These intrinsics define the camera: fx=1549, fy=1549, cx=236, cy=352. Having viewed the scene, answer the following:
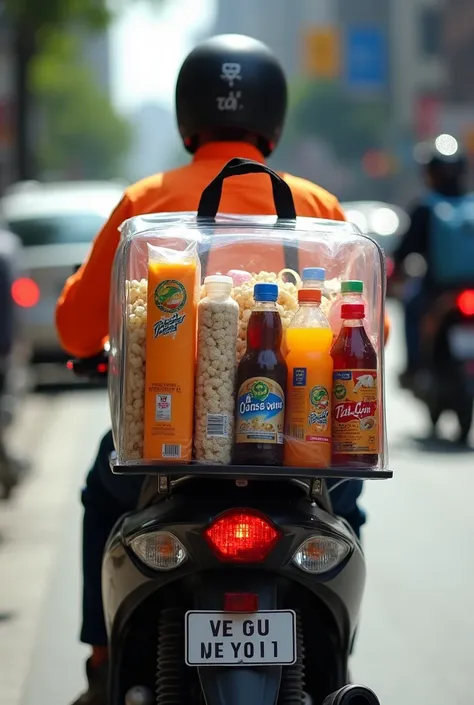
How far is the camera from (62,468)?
10.3 meters

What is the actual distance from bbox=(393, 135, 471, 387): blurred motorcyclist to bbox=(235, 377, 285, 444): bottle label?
7366 millimetres

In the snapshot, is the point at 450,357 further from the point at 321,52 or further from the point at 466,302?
the point at 321,52

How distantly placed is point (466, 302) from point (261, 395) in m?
7.48

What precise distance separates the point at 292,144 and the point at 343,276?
10644 centimetres

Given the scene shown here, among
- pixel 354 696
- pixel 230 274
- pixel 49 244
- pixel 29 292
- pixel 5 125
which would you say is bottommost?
pixel 354 696

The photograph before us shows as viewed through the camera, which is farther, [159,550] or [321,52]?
[321,52]

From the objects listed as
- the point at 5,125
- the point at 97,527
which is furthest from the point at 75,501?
the point at 5,125

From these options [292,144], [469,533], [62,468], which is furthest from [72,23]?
[292,144]

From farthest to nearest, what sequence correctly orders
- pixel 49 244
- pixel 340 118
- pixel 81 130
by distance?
pixel 340 118, pixel 81 130, pixel 49 244

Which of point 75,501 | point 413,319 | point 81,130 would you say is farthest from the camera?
point 81,130

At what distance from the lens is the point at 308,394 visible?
3.35 m

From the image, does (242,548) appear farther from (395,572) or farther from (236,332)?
(395,572)

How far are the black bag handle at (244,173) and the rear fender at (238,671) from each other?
2.61 feet

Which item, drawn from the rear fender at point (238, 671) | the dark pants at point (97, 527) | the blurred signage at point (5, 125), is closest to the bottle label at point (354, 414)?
the rear fender at point (238, 671)
